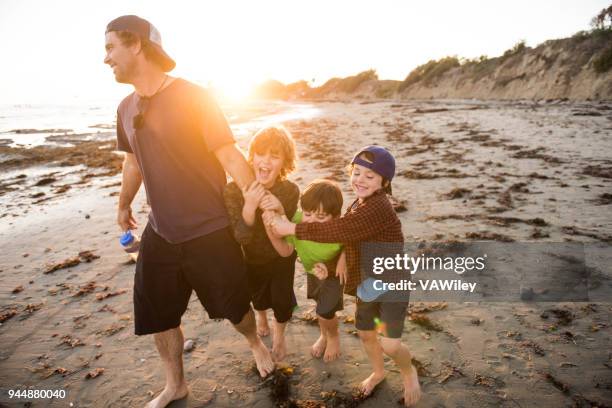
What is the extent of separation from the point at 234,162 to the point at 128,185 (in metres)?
1.14

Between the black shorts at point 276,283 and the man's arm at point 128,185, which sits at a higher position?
the man's arm at point 128,185

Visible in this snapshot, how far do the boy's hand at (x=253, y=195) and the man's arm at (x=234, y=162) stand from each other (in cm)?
4

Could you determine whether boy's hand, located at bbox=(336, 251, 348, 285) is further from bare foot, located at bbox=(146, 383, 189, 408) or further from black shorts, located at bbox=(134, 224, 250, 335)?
bare foot, located at bbox=(146, 383, 189, 408)

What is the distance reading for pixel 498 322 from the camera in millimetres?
3375

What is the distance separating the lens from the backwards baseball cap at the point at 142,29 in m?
2.15

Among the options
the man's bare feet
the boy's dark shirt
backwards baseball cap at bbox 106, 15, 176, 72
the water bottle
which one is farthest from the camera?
the man's bare feet

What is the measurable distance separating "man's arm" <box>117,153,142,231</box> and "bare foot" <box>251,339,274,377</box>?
1.56m

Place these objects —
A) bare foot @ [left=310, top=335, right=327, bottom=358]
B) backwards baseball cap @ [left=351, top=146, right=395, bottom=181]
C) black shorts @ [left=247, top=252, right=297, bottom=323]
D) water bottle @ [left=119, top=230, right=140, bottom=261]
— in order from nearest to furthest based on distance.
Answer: backwards baseball cap @ [left=351, top=146, right=395, bottom=181] → black shorts @ [left=247, top=252, right=297, bottom=323] → water bottle @ [left=119, top=230, right=140, bottom=261] → bare foot @ [left=310, top=335, right=327, bottom=358]

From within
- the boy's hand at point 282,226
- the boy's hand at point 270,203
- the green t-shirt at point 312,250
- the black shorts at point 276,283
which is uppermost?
the boy's hand at point 270,203

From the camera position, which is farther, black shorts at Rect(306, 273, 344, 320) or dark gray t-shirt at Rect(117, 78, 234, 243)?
black shorts at Rect(306, 273, 344, 320)

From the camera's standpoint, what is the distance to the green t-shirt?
2.54m

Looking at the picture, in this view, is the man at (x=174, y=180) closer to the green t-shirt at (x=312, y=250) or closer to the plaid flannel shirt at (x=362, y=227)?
the green t-shirt at (x=312, y=250)

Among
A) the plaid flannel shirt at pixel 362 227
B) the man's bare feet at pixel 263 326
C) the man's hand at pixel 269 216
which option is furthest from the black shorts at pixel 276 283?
the plaid flannel shirt at pixel 362 227

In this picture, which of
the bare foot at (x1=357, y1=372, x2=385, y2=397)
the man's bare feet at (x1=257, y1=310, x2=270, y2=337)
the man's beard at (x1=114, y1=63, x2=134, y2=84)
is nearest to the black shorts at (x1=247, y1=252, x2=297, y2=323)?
the man's bare feet at (x1=257, y1=310, x2=270, y2=337)
